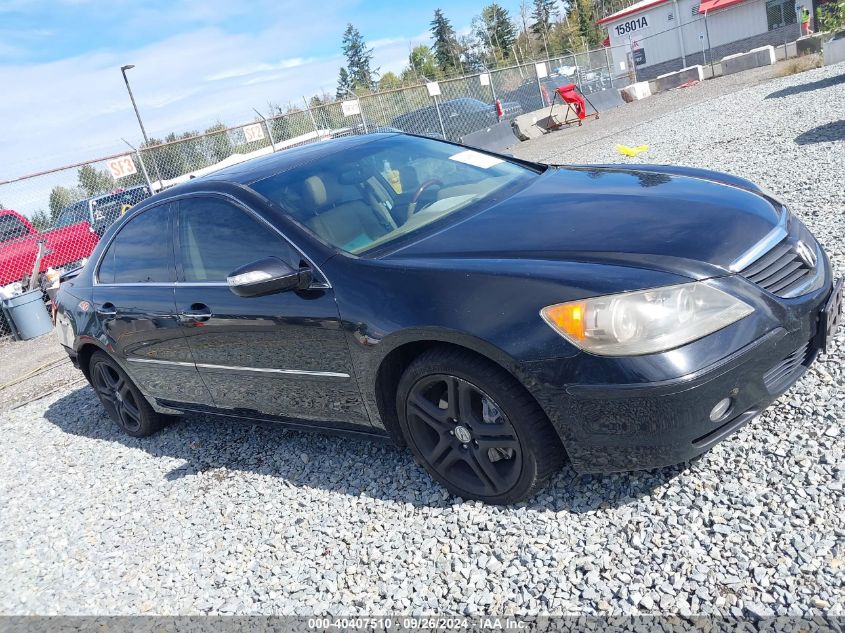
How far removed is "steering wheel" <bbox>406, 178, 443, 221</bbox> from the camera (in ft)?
11.3

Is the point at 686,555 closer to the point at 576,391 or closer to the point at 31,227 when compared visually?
the point at 576,391

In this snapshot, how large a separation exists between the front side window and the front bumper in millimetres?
1472

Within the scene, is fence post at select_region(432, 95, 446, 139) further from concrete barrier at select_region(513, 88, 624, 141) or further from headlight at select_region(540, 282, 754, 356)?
headlight at select_region(540, 282, 754, 356)

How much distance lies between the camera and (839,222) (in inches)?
205

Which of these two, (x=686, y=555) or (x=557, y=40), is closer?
(x=686, y=555)

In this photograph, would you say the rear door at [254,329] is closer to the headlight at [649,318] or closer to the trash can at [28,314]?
the headlight at [649,318]

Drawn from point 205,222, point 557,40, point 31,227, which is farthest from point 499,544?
point 557,40

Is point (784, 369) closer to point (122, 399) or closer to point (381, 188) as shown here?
point (381, 188)

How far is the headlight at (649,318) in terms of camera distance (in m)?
2.32

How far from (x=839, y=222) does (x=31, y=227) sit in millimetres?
12094

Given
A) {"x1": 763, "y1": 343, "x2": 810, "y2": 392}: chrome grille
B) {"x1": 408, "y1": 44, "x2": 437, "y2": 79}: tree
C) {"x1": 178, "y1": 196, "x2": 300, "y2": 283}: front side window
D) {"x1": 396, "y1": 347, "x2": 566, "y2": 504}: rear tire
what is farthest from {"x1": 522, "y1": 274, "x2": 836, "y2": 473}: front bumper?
{"x1": 408, "y1": 44, "x2": 437, "y2": 79}: tree

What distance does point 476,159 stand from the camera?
408 centimetres

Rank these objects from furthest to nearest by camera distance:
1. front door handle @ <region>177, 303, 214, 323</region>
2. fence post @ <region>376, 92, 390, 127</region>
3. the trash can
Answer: fence post @ <region>376, 92, 390, 127</region>, the trash can, front door handle @ <region>177, 303, 214, 323</region>

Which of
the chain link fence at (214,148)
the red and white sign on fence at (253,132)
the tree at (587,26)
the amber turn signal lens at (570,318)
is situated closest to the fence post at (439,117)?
the chain link fence at (214,148)
